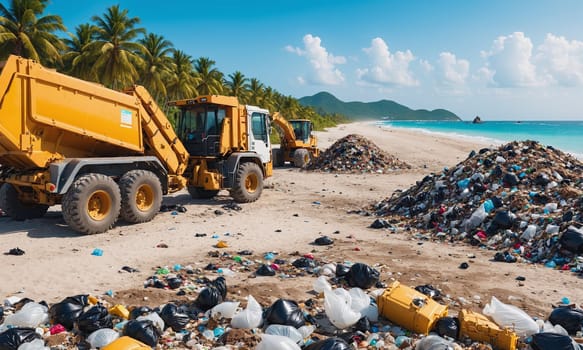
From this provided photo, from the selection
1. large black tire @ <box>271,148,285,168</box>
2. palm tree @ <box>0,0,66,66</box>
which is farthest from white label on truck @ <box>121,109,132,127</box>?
palm tree @ <box>0,0,66,66</box>

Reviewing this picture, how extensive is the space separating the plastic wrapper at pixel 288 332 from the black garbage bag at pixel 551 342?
186cm

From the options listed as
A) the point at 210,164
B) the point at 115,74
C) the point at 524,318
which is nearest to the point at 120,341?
the point at 524,318

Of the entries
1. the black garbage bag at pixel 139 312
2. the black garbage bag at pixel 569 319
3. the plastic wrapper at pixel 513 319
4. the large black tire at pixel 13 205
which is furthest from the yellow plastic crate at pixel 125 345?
the large black tire at pixel 13 205

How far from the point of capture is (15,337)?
326 cm

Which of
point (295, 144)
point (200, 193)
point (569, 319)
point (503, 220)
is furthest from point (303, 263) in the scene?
point (295, 144)

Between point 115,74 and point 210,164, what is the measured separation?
21411 millimetres

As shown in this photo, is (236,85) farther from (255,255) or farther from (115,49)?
(255,255)

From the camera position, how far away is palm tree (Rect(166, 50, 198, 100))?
119ft

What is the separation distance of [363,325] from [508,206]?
16.0 ft

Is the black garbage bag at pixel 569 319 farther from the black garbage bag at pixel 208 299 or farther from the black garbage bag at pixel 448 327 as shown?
the black garbage bag at pixel 208 299

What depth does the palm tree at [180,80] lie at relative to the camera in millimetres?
36406

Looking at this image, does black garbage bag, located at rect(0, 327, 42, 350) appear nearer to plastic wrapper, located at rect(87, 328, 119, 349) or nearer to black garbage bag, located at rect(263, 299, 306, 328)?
plastic wrapper, located at rect(87, 328, 119, 349)

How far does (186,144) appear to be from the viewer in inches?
399

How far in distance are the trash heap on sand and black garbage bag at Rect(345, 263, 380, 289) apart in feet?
2.55
